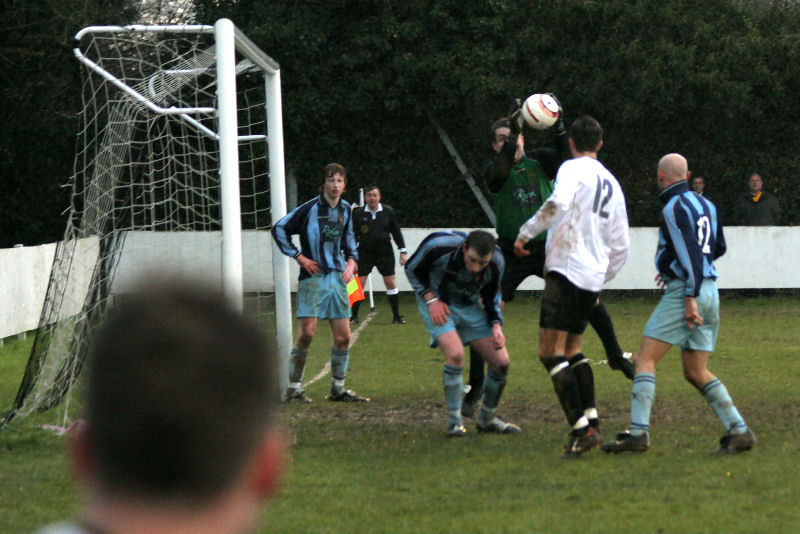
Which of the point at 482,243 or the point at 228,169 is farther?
the point at 228,169

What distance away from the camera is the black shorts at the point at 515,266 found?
830 cm

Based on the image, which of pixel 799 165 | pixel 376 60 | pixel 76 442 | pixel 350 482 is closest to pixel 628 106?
pixel 799 165

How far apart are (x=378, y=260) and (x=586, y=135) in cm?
968

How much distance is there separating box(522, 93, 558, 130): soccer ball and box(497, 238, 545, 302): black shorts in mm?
1062

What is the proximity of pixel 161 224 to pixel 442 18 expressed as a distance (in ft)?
39.9

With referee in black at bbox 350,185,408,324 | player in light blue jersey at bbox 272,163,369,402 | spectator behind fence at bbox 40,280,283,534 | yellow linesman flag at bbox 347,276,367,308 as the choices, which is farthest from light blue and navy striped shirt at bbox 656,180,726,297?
referee in black at bbox 350,185,408,324

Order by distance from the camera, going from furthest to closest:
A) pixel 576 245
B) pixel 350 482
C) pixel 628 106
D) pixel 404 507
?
pixel 628 106 → pixel 576 245 → pixel 350 482 → pixel 404 507

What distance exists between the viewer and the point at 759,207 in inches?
782

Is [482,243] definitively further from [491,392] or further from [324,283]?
[324,283]

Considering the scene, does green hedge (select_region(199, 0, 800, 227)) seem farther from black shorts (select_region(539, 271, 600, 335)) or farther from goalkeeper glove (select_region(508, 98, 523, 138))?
black shorts (select_region(539, 271, 600, 335))

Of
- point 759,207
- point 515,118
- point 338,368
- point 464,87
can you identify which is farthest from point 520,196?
point 759,207

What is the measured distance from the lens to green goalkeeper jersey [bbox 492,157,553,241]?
26.8ft

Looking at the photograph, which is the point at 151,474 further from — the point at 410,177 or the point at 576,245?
the point at 410,177

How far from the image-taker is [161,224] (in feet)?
33.2
